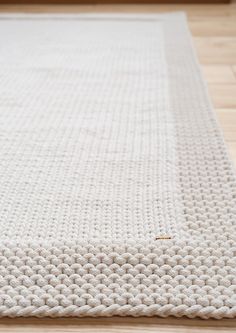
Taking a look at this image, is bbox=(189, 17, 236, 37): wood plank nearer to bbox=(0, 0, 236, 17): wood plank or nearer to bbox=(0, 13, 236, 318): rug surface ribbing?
bbox=(0, 0, 236, 17): wood plank

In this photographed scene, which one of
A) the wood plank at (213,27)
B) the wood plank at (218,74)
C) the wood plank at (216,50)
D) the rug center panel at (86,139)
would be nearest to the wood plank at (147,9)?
the wood plank at (213,27)

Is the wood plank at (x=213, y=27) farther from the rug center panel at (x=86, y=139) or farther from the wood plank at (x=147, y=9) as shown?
the rug center panel at (x=86, y=139)

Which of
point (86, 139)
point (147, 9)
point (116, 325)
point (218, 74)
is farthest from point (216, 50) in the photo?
point (116, 325)

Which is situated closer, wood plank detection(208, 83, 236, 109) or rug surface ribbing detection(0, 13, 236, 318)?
rug surface ribbing detection(0, 13, 236, 318)

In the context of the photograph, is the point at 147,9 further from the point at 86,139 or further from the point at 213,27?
the point at 86,139

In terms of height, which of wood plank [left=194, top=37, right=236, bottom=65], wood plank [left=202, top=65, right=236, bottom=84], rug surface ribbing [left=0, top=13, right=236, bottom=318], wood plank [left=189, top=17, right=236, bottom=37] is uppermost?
wood plank [left=189, top=17, right=236, bottom=37]

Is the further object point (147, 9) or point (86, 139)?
point (147, 9)

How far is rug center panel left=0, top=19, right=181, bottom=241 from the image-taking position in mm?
770

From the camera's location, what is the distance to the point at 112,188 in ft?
2.76

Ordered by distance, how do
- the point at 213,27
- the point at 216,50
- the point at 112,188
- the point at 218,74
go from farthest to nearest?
the point at 213,27 → the point at 216,50 → the point at 218,74 → the point at 112,188

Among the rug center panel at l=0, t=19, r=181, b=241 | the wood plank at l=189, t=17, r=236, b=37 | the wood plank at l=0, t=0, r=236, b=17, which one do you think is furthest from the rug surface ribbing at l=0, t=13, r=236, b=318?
the wood plank at l=0, t=0, r=236, b=17

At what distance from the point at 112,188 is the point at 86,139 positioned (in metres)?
0.18

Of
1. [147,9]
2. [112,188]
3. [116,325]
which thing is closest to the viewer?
[116,325]

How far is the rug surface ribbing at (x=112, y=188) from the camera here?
2.13ft
